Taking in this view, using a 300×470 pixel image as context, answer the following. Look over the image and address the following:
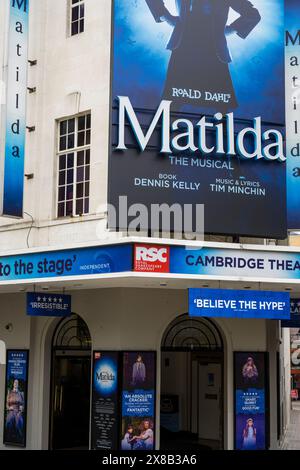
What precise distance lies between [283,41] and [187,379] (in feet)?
31.4

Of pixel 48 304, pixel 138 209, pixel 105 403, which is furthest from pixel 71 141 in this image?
pixel 105 403

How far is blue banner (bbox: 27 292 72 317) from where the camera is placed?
1391 centimetres

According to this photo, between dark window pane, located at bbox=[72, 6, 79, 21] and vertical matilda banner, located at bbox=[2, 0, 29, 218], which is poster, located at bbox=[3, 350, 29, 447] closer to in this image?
vertical matilda banner, located at bbox=[2, 0, 29, 218]

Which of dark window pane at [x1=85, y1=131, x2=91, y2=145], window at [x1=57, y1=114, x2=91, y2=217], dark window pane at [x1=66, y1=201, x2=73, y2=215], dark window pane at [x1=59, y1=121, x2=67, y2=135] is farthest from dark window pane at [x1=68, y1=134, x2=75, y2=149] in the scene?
dark window pane at [x1=66, y1=201, x2=73, y2=215]

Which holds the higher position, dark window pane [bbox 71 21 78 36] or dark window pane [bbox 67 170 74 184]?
dark window pane [bbox 71 21 78 36]

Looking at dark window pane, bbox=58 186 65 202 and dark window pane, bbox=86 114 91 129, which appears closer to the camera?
dark window pane, bbox=86 114 91 129

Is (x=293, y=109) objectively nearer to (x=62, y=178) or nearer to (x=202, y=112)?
(x=202, y=112)

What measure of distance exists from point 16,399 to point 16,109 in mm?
6526

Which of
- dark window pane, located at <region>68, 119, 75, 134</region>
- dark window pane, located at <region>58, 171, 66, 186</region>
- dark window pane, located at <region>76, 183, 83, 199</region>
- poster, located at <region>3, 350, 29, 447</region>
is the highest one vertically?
dark window pane, located at <region>68, 119, 75, 134</region>

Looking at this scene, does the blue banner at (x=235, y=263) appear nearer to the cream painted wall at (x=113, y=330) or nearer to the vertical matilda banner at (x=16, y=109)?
the cream painted wall at (x=113, y=330)

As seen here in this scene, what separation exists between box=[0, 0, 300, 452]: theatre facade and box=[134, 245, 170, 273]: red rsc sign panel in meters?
0.02

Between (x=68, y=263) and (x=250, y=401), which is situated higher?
(x=68, y=263)

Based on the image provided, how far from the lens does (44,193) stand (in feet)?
50.7

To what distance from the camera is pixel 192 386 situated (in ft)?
63.2
